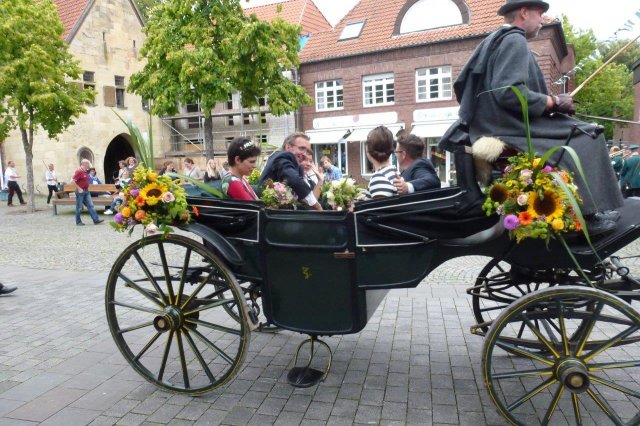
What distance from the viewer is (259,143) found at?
150 inches

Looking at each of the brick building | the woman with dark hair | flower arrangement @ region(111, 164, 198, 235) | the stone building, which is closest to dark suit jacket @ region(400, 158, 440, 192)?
the woman with dark hair

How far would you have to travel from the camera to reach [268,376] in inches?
138

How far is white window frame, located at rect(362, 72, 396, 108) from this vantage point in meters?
23.5

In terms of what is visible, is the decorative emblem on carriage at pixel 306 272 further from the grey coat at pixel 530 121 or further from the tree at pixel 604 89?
the tree at pixel 604 89

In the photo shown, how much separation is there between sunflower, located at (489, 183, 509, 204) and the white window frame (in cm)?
2142

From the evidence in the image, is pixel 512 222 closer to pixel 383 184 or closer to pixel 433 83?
pixel 383 184

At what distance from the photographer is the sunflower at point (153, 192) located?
2.94m

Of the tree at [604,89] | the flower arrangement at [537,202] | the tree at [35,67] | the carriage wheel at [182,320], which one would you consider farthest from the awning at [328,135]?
the flower arrangement at [537,202]

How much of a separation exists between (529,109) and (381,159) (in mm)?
1454

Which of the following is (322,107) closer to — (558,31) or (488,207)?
(558,31)

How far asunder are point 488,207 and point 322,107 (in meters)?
23.3

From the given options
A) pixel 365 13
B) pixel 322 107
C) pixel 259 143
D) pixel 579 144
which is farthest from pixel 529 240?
pixel 365 13

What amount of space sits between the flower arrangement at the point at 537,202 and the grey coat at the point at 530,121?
14cm

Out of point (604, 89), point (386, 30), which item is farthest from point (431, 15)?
point (604, 89)
